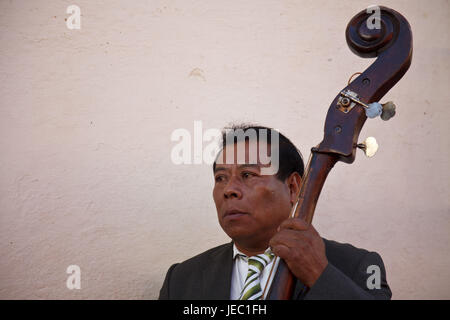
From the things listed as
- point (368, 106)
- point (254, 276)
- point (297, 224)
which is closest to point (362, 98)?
point (368, 106)

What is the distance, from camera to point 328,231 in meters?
2.62

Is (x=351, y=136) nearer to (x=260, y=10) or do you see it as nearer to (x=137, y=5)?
(x=260, y=10)

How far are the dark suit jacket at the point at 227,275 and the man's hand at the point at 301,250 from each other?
0.04 m

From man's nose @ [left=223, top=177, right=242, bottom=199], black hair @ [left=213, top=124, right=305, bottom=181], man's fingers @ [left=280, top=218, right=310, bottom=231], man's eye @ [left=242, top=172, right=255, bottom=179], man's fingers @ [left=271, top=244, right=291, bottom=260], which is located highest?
black hair @ [left=213, top=124, right=305, bottom=181]

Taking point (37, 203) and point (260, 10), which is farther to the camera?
point (260, 10)

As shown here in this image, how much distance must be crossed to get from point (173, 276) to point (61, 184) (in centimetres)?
79

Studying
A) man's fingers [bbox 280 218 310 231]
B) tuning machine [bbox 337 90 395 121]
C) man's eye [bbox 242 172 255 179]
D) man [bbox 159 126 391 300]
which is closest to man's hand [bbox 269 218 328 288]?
man's fingers [bbox 280 218 310 231]

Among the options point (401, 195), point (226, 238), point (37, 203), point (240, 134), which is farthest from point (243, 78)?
point (37, 203)

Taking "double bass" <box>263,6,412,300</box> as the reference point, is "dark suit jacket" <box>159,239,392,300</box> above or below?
below

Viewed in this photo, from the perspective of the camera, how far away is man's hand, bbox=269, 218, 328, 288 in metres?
1.41

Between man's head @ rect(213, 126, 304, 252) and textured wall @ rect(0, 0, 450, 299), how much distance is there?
21.2 inches

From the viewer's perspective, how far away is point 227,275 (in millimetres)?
1966

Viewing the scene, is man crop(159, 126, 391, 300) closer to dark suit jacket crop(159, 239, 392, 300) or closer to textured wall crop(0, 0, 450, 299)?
dark suit jacket crop(159, 239, 392, 300)

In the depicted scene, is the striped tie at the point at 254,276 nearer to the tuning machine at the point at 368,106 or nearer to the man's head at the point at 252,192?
the man's head at the point at 252,192
